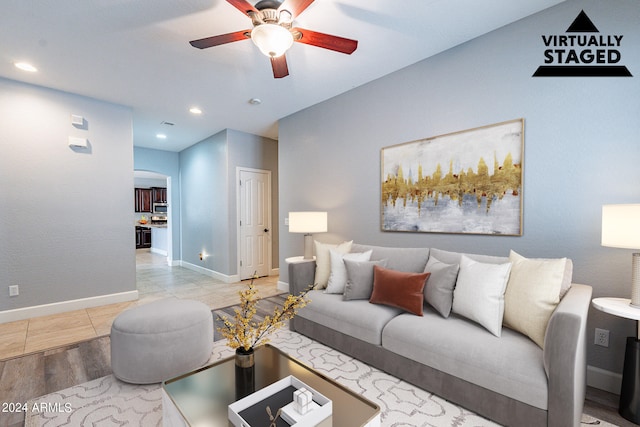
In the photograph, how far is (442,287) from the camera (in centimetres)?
215

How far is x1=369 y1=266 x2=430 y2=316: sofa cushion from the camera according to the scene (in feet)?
7.18

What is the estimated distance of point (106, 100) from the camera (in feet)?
12.8

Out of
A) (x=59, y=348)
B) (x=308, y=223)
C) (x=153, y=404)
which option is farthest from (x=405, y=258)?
(x=59, y=348)

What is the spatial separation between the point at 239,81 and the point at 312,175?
1574mm

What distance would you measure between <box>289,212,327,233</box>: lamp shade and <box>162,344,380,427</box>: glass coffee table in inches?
77.8

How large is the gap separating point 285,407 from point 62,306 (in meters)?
4.07

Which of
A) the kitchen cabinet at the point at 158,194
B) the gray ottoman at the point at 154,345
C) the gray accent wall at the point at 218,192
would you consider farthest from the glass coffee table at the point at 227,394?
the kitchen cabinet at the point at 158,194

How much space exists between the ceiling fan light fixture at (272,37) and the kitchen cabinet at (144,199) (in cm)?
1080

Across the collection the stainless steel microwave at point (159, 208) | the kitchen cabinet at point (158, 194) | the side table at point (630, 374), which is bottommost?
the side table at point (630, 374)

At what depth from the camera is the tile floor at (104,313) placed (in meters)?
2.77

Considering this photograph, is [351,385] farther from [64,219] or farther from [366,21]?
[64,219]

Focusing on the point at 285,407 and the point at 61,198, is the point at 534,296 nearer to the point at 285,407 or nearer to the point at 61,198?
the point at 285,407

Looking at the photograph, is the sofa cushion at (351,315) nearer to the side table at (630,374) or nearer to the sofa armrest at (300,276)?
the sofa armrest at (300,276)

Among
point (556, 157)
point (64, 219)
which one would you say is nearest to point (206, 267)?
point (64, 219)
